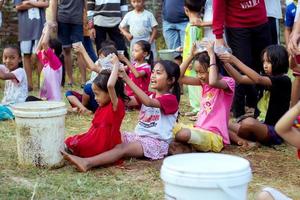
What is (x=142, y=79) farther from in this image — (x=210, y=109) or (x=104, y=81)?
(x=104, y=81)

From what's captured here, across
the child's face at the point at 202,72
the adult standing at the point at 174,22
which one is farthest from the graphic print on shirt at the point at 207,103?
the adult standing at the point at 174,22

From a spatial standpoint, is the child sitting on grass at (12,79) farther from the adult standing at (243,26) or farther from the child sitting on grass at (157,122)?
the adult standing at (243,26)

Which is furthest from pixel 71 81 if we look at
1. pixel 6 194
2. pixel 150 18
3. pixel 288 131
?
pixel 288 131

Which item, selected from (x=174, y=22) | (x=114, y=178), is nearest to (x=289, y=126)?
(x=114, y=178)

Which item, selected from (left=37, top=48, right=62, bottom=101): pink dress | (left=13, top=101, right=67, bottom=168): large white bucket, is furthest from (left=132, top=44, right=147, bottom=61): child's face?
(left=13, top=101, right=67, bottom=168): large white bucket

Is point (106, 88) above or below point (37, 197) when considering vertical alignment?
above

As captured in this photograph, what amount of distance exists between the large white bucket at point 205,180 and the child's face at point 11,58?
3.71 m

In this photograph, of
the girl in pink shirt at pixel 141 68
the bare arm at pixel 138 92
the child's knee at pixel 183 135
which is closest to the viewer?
the bare arm at pixel 138 92

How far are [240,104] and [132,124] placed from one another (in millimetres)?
1074

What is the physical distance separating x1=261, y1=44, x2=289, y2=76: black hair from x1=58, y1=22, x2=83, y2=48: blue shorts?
3.88 metres

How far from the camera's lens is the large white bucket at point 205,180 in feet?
7.75

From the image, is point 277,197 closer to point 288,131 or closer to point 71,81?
point 288,131

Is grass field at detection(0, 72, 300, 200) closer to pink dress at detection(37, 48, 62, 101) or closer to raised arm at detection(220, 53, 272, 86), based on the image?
raised arm at detection(220, 53, 272, 86)

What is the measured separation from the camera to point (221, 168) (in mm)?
2463
